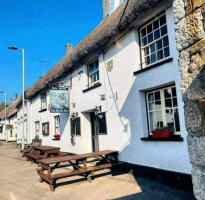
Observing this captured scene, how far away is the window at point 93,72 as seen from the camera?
9.20m

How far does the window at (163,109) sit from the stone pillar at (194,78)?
3.79 meters

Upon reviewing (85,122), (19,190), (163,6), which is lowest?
(19,190)

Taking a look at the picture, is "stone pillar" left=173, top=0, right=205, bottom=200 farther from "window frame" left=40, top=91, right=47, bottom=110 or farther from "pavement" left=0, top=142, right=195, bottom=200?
"window frame" left=40, top=91, right=47, bottom=110

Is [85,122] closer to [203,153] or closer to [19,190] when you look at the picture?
[19,190]

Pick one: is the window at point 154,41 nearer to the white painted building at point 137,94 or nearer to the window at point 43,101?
the white painted building at point 137,94

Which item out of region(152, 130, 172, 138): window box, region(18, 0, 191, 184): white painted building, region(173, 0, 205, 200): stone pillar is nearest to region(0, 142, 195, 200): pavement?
region(18, 0, 191, 184): white painted building

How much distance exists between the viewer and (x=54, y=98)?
33.8 feet

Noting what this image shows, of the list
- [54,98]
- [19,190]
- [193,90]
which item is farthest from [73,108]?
[193,90]

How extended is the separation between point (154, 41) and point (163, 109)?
2.11m

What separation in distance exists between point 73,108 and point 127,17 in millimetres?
5543

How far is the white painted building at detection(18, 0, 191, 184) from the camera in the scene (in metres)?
5.55

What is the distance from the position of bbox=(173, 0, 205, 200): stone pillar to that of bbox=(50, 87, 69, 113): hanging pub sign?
8682 millimetres

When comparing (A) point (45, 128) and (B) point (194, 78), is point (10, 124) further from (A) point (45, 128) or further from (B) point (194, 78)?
(B) point (194, 78)

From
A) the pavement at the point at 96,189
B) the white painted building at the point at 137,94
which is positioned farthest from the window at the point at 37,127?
the pavement at the point at 96,189
